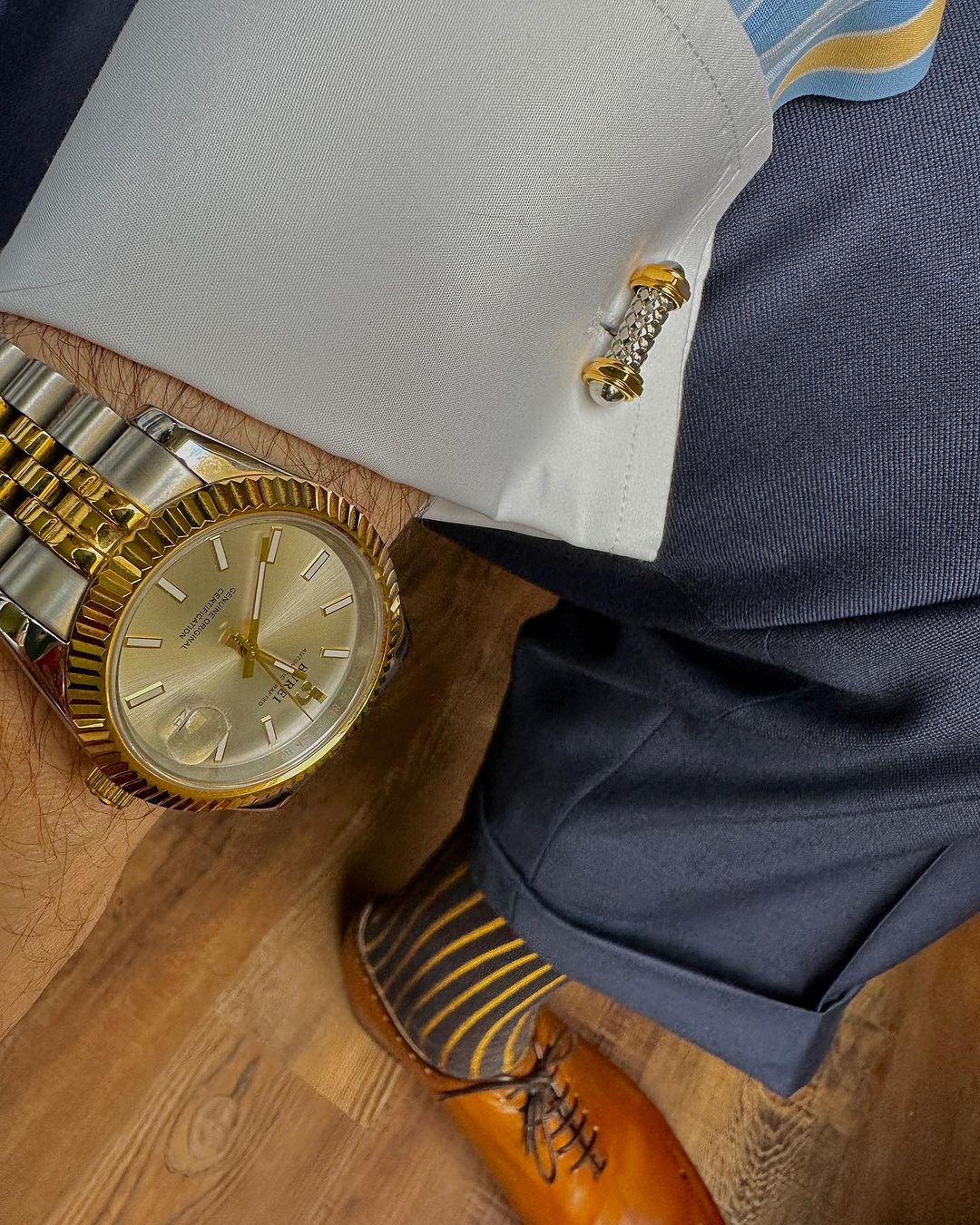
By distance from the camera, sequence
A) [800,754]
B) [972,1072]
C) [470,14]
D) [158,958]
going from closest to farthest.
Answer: [470,14]
[800,754]
[158,958]
[972,1072]


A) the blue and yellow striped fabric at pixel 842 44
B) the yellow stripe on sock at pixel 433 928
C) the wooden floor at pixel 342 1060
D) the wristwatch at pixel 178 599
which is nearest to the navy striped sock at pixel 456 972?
the yellow stripe on sock at pixel 433 928

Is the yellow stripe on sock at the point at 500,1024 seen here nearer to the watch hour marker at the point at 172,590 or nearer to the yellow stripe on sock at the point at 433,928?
the yellow stripe on sock at the point at 433,928

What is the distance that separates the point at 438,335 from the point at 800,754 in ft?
1.12

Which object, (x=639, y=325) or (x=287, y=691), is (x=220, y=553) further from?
(x=639, y=325)

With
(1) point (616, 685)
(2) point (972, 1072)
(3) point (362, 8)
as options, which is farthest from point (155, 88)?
(2) point (972, 1072)

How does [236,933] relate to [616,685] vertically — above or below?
below

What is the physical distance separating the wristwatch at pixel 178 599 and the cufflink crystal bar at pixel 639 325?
0.12 meters

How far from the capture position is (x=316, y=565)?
45 cm

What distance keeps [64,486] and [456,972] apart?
535 millimetres

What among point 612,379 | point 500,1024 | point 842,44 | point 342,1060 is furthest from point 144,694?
point 342,1060

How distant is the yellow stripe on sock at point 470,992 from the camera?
0.74 m

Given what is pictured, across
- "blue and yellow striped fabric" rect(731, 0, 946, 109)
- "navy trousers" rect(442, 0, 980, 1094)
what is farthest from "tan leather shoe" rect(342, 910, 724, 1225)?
"blue and yellow striped fabric" rect(731, 0, 946, 109)

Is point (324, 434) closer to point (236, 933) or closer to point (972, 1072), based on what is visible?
point (236, 933)

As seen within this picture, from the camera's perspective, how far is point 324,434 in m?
0.40
